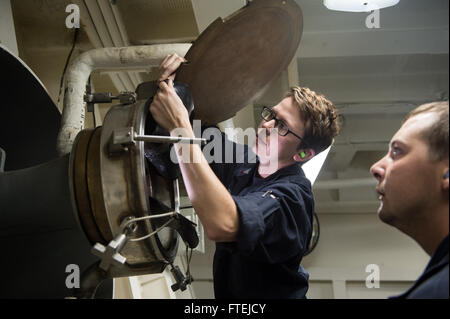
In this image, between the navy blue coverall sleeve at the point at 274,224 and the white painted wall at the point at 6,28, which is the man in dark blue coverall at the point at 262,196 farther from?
the white painted wall at the point at 6,28

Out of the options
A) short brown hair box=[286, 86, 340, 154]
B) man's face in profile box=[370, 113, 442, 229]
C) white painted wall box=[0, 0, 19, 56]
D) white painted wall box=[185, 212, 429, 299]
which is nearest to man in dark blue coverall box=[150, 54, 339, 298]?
short brown hair box=[286, 86, 340, 154]

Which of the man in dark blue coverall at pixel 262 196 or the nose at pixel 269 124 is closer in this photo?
the man in dark blue coverall at pixel 262 196

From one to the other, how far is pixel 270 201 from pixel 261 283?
22cm

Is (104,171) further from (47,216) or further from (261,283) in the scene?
(261,283)

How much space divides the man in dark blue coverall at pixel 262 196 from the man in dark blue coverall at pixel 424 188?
0.28 meters

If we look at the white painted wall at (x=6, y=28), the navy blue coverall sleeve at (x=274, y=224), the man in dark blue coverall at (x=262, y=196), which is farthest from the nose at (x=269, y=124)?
the white painted wall at (x=6, y=28)

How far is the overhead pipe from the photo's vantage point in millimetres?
1141

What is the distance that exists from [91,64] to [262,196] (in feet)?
2.73

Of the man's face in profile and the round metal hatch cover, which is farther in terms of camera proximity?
the round metal hatch cover

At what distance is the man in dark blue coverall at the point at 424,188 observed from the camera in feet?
1.86

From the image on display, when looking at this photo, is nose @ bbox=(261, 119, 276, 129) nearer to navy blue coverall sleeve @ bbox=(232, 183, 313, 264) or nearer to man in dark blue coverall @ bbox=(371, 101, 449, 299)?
navy blue coverall sleeve @ bbox=(232, 183, 313, 264)

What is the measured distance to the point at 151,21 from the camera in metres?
1.92

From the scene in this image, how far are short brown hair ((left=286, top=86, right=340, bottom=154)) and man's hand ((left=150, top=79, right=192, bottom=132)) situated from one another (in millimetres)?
446

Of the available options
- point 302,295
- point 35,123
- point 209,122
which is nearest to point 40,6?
point 35,123
